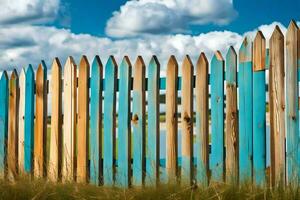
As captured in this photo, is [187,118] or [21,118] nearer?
[187,118]

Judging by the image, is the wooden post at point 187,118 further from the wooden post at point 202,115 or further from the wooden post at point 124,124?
the wooden post at point 124,124

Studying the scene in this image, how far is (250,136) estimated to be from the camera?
5918 millimetres

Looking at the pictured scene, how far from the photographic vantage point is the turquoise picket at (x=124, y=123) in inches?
261

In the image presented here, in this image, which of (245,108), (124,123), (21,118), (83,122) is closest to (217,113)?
(245,108)

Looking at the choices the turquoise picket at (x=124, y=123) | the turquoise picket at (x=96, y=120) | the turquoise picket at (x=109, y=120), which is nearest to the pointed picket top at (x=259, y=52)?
the turquoise picket at (x=124, y=123)

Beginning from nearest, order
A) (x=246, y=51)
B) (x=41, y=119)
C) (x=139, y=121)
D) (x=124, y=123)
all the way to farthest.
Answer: (x=246, y=51) → (x=139, y=121) → (x=124, y=123) → (x=41, y=119)

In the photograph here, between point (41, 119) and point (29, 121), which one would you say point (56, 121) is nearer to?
point (41, 119)

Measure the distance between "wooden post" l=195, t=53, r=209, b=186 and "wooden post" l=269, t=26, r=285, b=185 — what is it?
2.40 ft

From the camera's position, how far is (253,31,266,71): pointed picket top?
5879 mm

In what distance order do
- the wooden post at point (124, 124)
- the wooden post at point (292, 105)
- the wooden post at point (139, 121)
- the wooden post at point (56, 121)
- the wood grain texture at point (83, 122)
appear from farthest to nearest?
the wooden post at point (56, 121), the wood grain texture at point (83, 122), the wooden post at point (124, 124), the wooden post at point (139, 121), the wooden post at point (292, 105)

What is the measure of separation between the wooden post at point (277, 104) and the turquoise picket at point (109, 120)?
1971 mm

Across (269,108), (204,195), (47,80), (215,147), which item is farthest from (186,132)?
(47,80)

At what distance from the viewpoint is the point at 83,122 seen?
7066 millimetres

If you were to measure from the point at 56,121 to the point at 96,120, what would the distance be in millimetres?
793
